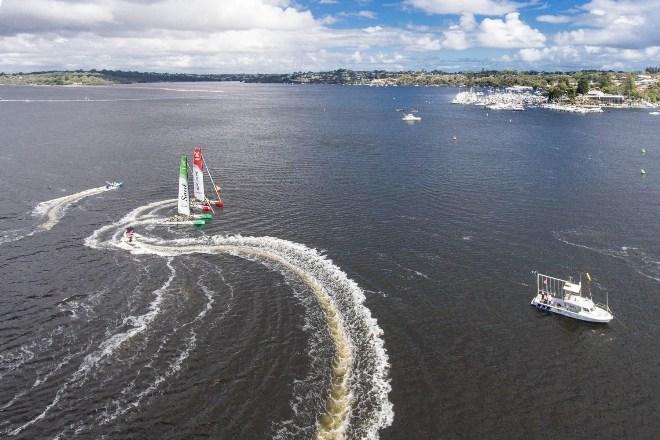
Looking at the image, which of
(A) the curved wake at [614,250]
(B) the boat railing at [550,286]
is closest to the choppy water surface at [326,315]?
(A) the curved wake at [614,250]

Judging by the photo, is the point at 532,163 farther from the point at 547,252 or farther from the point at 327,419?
the point at 327,419

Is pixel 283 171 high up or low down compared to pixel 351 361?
up

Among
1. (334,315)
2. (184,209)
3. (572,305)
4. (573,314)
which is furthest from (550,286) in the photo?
(184,209)

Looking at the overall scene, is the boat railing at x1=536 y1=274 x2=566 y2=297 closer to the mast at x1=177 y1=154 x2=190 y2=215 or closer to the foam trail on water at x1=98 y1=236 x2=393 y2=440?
the foam trail on water at x1=98 y1=236 x2=393 y2=440

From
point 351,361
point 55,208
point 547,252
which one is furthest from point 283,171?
point 351,361

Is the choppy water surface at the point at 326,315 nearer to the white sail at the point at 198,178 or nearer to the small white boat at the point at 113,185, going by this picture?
the small white boat at the point at 113,185

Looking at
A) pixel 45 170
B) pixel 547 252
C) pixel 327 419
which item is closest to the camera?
pixel 327 419

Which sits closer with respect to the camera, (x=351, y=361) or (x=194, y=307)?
(x=351, y=361)
